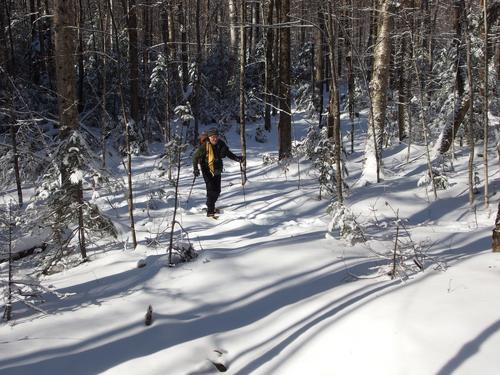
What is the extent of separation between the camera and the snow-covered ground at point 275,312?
3.46 metres

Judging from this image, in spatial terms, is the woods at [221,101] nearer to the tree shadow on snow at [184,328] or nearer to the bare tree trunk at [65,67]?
the bare tree trunk at [65,67]

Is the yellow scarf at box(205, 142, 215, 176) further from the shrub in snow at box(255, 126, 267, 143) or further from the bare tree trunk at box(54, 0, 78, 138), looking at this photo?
the shrub in snow at box(255, 126, 267, 143)

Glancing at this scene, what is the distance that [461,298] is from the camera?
3961mm

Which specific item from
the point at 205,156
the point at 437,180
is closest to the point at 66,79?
the point at 205,156

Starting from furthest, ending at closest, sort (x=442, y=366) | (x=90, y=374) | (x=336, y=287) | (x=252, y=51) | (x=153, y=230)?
1. (x=252, y=51)
2. (x=153, y=230)
3. (x=336, y=287)
4. (x=90, y=374)
5. (x=442, y=366)

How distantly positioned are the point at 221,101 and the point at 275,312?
839 inches

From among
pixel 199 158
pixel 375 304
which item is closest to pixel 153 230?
pixel 199 158

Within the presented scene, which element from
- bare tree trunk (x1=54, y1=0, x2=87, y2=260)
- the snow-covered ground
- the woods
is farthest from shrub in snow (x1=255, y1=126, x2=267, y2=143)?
bare tree trunk (x1=54, y1=0, x2=87, y2=260)

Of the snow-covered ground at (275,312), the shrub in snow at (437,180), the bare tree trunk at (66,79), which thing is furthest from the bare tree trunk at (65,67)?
the shrub in snow at (437,180)

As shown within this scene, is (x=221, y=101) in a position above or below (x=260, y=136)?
above

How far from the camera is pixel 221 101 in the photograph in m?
24.9

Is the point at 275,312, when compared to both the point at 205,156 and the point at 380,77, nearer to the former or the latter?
the point at 205,156

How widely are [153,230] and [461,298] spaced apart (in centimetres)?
600

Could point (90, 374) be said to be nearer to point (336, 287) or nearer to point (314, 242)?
point (336, 287)
